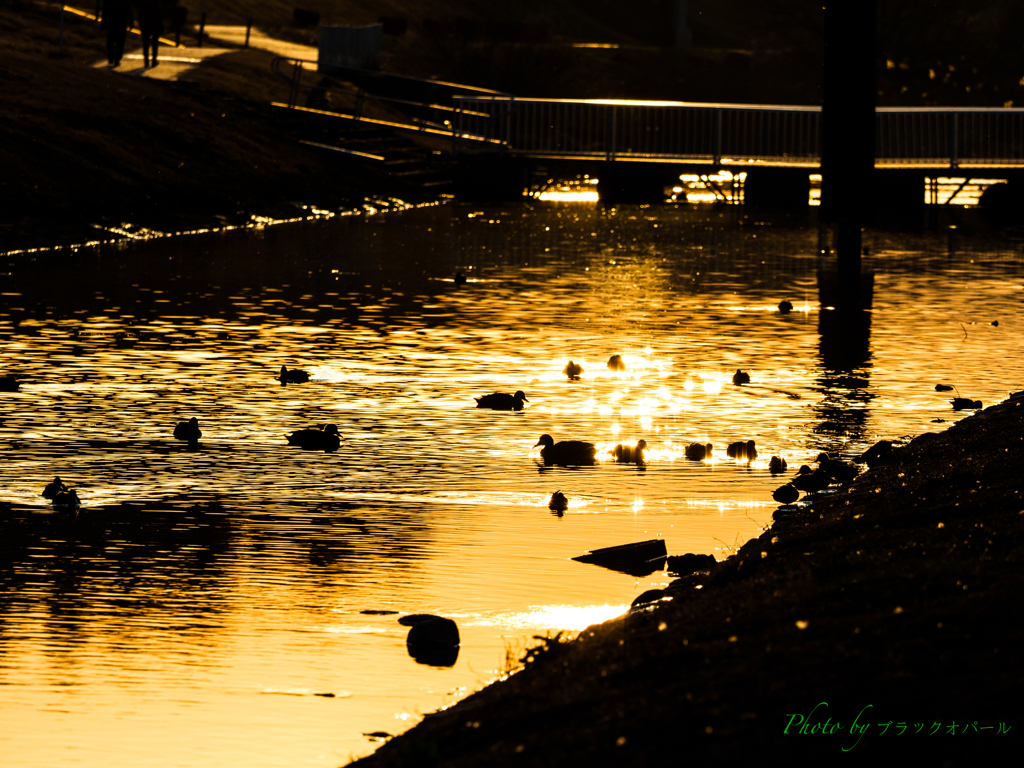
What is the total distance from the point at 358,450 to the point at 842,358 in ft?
20.2

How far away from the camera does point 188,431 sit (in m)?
12.1

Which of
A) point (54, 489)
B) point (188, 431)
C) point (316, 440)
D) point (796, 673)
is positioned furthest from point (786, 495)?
point (796, 673)

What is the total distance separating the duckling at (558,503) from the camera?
10.3 meters

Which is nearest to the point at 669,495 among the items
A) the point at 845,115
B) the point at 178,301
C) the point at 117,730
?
the point at 117,730

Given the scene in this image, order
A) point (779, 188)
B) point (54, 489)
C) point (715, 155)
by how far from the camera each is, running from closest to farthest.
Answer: point (54, 489) → point (715, 155) → point (779, 188)

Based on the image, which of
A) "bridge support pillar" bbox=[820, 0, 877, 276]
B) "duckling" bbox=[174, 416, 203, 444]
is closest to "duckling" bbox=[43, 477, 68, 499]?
"duckling" bbox=[174, 416, 203, 444]

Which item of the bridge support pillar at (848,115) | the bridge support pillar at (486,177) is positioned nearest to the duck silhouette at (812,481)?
the bridge support pillar at (848,115)

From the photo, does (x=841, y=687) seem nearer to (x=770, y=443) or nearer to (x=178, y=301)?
(x=770, y=443)

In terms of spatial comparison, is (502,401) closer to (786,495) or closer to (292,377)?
(292,377)

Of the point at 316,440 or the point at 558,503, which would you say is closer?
the point at 558,503

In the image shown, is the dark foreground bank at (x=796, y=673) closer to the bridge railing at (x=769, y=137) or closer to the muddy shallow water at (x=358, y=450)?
the muddy shallow water at (x=358, y=450)

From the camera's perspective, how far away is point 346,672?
7387 millimetres

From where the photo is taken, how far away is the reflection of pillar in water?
1292cm

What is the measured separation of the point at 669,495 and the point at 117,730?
4770 mm
